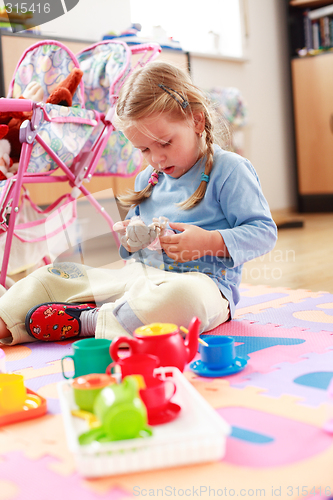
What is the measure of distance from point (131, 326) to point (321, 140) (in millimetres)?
2949

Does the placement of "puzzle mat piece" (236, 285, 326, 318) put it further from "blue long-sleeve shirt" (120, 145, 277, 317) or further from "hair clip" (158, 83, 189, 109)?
"hair clip" (158, 83, 189, 109)

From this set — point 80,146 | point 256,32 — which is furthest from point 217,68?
point 80,146

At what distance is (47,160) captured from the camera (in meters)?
1.49

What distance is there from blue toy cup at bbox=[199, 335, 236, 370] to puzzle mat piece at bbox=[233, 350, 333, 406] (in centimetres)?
4

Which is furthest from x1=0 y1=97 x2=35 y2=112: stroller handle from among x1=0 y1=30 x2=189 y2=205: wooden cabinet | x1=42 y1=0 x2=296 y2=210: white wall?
x1=42 y1=0 x2=296 y2=210: white wall

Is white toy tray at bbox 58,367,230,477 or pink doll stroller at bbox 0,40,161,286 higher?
pink doll stroller at bbox 0,40,161,286

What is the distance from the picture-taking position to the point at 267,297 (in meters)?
1.33

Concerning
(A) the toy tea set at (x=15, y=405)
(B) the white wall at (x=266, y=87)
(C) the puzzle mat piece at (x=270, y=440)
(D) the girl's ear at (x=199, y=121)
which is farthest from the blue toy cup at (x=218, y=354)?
(B) the white wall at (x=266, y=87)

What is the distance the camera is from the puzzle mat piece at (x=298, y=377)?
2.24ft

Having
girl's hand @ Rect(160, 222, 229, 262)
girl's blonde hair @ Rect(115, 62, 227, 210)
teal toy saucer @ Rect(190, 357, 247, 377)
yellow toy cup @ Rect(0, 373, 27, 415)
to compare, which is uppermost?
girl's blonde hair @ Rect(115, 62, 227, 210)

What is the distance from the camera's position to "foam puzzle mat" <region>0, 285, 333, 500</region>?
49cm

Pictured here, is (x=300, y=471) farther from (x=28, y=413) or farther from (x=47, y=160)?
(x=47, y=160)

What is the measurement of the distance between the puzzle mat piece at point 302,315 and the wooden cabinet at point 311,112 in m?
2.48

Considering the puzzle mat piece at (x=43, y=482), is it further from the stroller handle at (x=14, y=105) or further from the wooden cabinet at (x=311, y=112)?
the wooden cabinet at (x=311, y=112)
